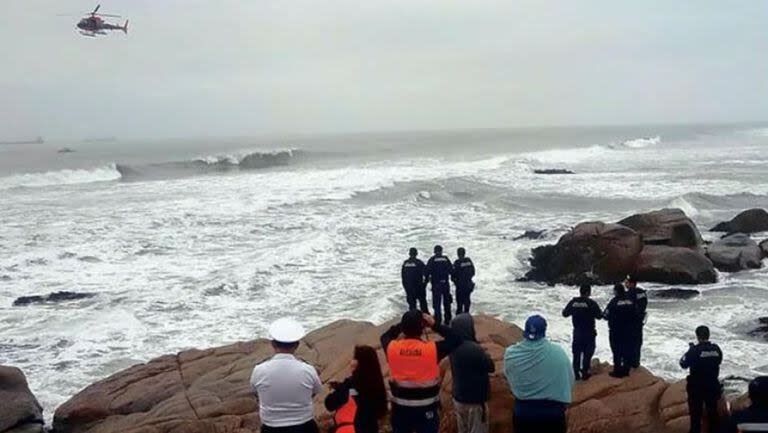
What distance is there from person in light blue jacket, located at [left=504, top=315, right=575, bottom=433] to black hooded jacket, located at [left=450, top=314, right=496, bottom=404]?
101cm

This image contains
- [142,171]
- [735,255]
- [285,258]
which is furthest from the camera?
[142,171]

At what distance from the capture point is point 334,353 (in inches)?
489

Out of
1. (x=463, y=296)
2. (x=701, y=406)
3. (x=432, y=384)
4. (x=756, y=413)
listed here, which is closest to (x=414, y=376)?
(x=432, y=384)

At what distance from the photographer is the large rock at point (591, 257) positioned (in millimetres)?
21547

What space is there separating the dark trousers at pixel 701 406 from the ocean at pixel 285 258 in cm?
480

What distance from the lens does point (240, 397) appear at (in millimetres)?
10430

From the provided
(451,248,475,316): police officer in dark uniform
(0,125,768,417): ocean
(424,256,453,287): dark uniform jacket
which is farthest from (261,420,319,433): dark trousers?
(451,248,475,316): police officer in dark uniform

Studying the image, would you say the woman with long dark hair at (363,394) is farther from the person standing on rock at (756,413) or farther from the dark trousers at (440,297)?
the dark trousers at (440,297)

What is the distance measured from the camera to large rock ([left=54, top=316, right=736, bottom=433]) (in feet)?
29.5

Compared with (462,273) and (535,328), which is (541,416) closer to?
(535,328)

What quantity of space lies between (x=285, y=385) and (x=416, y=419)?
1.51 metres

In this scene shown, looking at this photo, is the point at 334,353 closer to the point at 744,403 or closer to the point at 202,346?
the point at 202,346

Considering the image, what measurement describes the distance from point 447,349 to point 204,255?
21.5m

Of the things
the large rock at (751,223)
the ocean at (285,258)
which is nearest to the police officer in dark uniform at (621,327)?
the ocean at (285,258)
